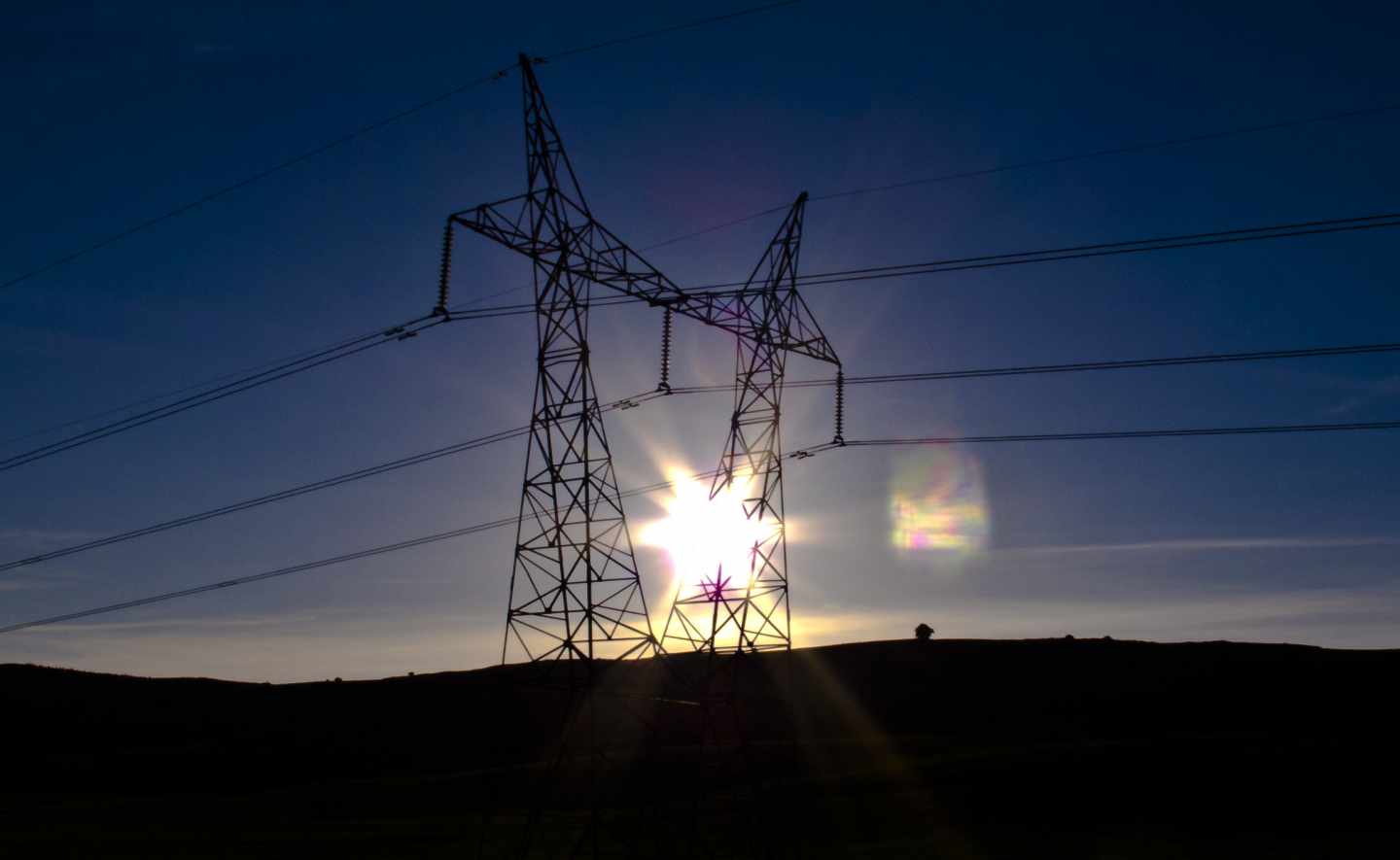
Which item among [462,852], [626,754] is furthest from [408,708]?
[462,852]

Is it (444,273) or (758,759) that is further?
(758,759)

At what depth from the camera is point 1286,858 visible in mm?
37344

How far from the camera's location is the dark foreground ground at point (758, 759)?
42.9 m

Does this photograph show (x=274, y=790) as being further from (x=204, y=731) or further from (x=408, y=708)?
(x=204, y=731)

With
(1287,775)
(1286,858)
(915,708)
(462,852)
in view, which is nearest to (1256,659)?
(915,708)

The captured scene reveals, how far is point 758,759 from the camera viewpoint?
2447 inches

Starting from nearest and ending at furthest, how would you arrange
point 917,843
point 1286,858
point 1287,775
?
point 1286,858 → point 917,843 → point 1287,775

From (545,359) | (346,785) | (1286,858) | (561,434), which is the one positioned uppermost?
(545,359)

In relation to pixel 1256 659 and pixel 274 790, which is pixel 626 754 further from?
pixel 1256 659

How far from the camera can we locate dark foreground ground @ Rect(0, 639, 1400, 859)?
1688 inches

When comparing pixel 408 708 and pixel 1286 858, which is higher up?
pixel 408 708

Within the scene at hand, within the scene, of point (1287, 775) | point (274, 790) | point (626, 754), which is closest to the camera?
point (1287, 775)

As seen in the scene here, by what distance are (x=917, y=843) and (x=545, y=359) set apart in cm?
2601

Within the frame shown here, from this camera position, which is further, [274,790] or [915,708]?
[915,708]
